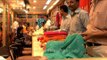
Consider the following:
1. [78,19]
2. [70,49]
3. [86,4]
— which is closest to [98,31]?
[70,49]

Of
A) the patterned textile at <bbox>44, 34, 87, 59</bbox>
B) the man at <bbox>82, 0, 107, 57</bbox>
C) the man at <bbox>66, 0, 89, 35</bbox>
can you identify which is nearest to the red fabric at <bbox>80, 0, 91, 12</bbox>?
the man at <bbox>66, 0, 89, 35</bbox>

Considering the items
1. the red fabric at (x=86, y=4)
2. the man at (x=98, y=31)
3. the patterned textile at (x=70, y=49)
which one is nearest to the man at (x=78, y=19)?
the man at (x=98, y=31)

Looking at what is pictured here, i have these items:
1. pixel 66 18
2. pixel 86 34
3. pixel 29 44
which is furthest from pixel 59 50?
pixel 29 44

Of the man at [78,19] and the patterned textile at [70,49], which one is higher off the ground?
the man at [78,19]

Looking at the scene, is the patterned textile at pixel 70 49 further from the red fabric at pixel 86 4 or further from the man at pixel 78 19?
the red fabric at pixel 86 4

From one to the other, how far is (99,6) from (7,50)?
2.20 m

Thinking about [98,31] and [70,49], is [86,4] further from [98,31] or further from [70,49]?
[70,49]

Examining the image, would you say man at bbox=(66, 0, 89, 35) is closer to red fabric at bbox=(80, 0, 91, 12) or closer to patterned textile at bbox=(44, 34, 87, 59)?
patterned textile at bbox=(44, 34, 87, 59)

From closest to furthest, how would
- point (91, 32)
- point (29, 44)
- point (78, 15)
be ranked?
point (91, 32) < point (78, 15) < point (29, 44)

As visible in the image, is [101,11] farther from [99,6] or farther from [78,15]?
[78,15]

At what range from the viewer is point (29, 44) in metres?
7.68

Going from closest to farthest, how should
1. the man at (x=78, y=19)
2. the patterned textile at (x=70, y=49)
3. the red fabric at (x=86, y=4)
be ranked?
the patterned textile at (x=70, y=49), the man at (x=78, y=19), the red fabric at (x=86, y=4)

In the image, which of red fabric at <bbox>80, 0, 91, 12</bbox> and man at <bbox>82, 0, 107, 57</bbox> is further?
red fabric at <bbox>80, 0, 91, 12</bbox>

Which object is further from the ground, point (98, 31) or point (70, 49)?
point (98, 31)
